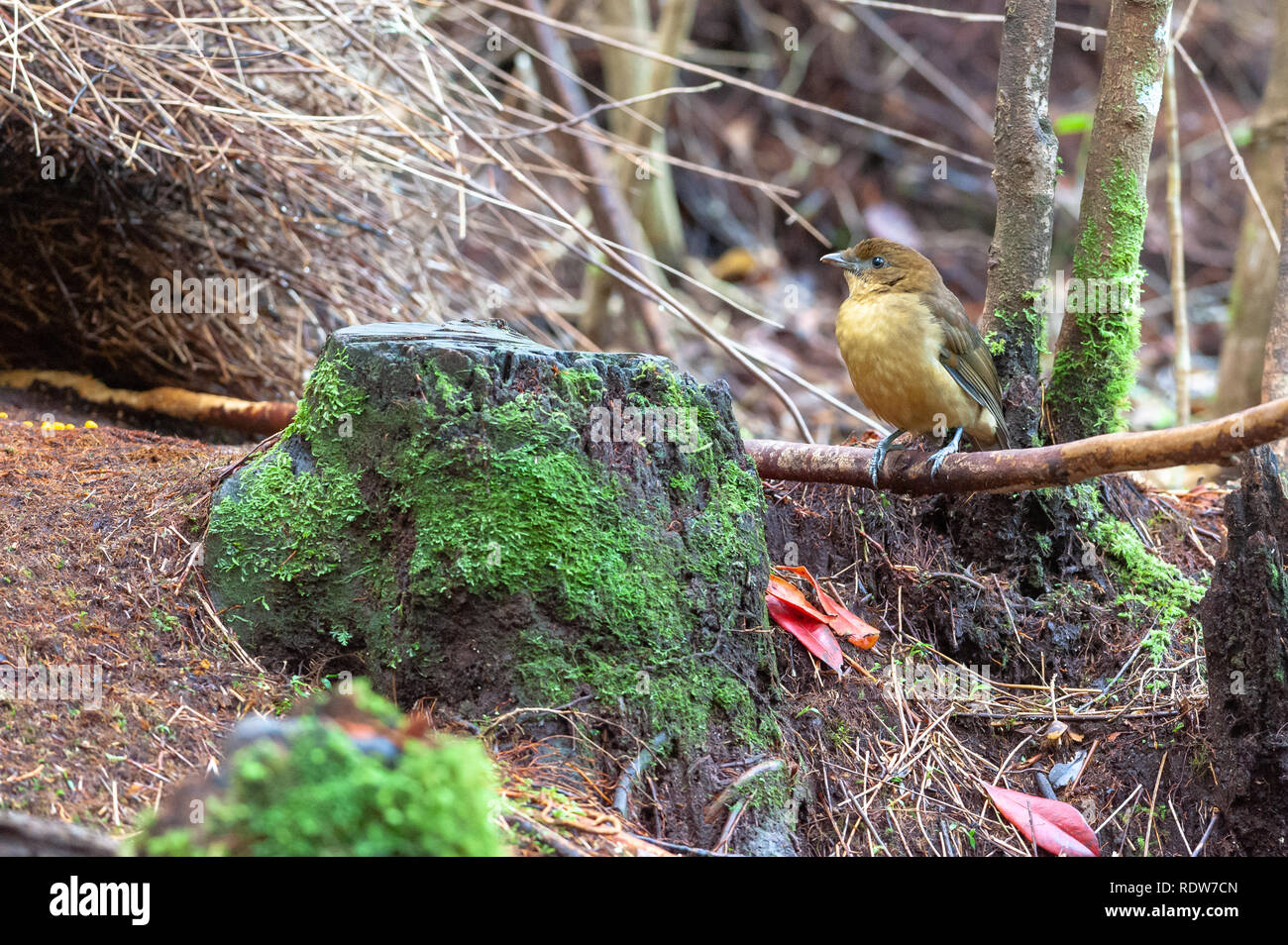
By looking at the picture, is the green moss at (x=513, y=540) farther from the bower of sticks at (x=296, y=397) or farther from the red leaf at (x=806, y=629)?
the red leaf at (x=806, y=629)

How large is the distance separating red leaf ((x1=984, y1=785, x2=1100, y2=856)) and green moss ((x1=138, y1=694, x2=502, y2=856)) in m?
1.93

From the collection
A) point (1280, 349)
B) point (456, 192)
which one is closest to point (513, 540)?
point (1280, 349)

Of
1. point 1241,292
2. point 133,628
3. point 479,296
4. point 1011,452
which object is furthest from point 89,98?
point 1241,292

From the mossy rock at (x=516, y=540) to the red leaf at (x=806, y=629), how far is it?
0.23 meters

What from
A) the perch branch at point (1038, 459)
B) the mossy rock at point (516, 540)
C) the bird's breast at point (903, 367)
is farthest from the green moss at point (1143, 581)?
the mossy rock at point (516, 540)

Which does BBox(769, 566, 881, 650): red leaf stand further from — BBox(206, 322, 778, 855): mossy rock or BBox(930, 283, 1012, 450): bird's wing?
BBox(930, 283, 1012, 450): bird's wing

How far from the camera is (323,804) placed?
4.84 feet

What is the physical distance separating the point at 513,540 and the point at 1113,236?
2426 mm

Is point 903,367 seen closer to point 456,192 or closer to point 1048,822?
point 1048,822

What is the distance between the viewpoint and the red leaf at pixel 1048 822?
289 centimetres

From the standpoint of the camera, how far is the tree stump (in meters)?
2.84

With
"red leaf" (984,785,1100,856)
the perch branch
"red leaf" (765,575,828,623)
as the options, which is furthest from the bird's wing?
"red leaf" (984,785,1100,856)

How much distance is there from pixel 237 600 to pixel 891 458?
1.90 meters
